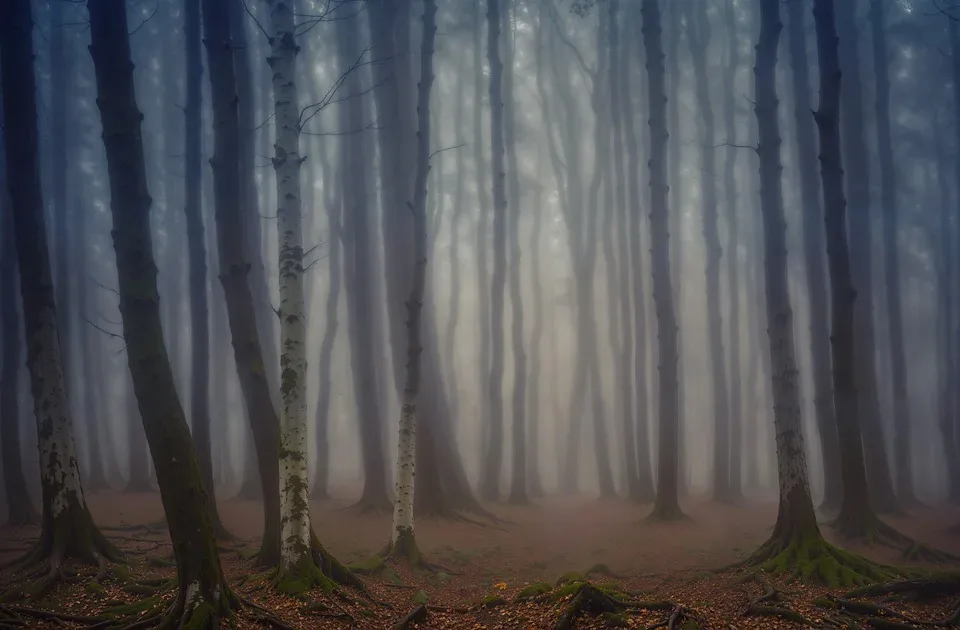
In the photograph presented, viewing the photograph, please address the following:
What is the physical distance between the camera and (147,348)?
244 inches

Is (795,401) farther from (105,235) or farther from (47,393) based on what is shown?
(105,235)

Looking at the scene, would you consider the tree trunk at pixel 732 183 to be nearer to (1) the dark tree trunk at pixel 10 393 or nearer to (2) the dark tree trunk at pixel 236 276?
(2) the dark tree trunk at pixel 236 276

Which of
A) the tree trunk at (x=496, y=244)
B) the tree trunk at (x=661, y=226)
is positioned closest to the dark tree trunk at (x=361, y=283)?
the tree trunk at (x=496, y=244)

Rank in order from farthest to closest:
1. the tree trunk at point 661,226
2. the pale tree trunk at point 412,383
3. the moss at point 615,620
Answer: the tree trunk at point 661,226, the pale tree trunk at point 412,383, the moss at point 615,620

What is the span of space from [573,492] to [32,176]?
24093mm

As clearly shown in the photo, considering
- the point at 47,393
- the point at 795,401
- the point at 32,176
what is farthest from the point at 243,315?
the point at 795,401

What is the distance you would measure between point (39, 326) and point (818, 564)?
39.6ft

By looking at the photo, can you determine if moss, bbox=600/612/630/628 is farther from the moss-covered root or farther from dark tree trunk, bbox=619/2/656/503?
dark tree trunk, bbox=619/2/656/503

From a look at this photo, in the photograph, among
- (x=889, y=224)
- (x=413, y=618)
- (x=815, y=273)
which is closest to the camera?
(x=413, y=618)

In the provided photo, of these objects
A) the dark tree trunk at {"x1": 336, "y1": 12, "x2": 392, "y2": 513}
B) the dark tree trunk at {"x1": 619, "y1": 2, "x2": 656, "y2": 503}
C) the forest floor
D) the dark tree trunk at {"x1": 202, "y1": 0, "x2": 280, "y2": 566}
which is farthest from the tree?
the dark tree trunk at {"x1": 619, "y1": 2, "x2": 656, "y2": 503}

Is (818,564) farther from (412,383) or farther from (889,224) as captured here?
(889,224)

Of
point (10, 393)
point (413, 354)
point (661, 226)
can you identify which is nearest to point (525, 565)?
point (413, 354)

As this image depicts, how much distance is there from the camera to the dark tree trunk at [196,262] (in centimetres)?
1424

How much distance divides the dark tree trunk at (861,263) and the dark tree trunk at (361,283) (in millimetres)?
12475
